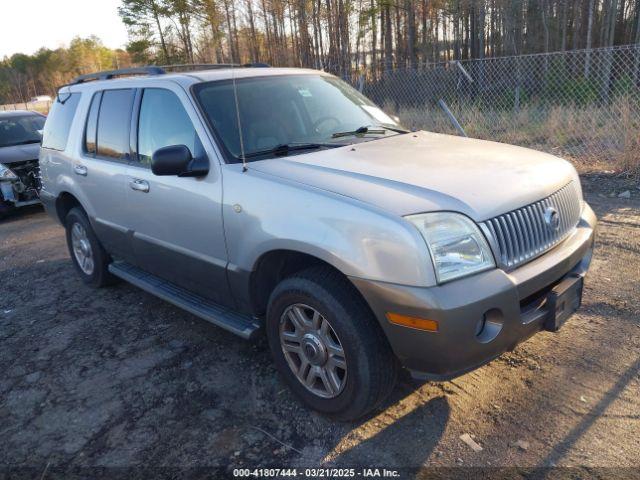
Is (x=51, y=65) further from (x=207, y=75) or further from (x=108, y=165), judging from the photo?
(x=207, y=75)

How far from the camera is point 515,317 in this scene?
8.01ft

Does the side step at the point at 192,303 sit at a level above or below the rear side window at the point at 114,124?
below

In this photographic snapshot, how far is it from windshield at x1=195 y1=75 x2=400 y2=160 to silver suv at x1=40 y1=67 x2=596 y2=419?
13mm

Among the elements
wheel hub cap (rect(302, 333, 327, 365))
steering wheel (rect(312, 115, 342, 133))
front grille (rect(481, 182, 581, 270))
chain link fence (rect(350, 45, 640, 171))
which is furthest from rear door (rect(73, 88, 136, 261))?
chain link fence (rect(350, 45, 640, 171))

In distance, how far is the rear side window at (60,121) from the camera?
4.89 m

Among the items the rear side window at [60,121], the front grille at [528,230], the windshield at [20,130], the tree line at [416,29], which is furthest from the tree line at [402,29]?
the front grille at [528,230]

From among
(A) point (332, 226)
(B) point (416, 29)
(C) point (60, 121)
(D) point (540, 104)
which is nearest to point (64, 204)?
(C) point (60, 121)

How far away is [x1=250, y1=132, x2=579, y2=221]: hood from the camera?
8.24 feet

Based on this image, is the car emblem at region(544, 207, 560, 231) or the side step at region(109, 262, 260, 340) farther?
the side step at region(109, 262, 260, 340)

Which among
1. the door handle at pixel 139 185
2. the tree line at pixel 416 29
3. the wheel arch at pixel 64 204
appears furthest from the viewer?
the tree line at pixel 416 29

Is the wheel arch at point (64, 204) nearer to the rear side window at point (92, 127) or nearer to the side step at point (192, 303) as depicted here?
the rear side window at point (92, 127)

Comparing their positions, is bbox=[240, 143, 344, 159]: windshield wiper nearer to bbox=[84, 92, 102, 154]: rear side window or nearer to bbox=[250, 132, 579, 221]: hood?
bbox=[250, 132, 579, 221]: hood

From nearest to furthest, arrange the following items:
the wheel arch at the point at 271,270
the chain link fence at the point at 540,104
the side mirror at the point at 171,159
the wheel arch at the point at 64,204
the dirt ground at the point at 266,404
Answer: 1. the dirt ground at the point at 266,404
2. the wheel arch at the point at 271,270
3. the side mirror at the point at 171,159
4. the wheel arch at the point at 64,204
5. the chain link fence at the point at 540,104

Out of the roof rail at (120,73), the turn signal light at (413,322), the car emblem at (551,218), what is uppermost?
the roof rail at (120,73)
